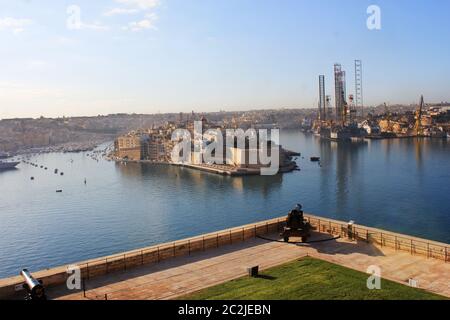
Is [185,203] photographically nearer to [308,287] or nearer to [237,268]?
[237,268]

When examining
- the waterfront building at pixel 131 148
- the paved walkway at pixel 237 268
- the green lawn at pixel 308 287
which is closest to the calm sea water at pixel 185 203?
the paved walkway at pixel 237 268

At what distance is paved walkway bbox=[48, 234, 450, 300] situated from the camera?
7.06 meters

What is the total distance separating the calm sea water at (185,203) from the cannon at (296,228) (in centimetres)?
1003

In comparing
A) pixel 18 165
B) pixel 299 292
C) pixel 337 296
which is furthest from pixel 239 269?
pixel 18 165

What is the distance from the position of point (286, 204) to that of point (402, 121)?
67.9 metres

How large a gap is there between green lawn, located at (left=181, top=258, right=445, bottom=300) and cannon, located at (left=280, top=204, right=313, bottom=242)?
5.17 ft

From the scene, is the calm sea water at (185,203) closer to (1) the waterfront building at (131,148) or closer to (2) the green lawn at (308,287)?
(1) the waterfront building at (131,148)

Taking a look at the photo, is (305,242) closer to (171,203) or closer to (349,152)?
(171,203)

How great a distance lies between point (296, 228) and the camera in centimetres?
948

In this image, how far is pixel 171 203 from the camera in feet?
93.0

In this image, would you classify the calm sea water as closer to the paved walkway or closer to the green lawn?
the paved walkway

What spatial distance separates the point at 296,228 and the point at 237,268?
1.99m

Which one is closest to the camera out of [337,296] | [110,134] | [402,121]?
[337,296]

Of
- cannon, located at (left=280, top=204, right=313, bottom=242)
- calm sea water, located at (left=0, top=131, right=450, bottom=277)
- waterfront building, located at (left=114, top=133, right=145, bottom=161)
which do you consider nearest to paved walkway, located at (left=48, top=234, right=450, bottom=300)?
cannon, located at (left=280, top=204, right=313, bottom=242)
